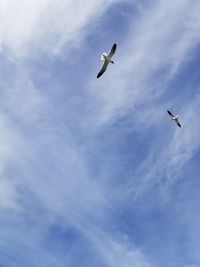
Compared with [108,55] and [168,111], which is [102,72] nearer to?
[108,55]

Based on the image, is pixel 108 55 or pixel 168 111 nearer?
pixel 108 55

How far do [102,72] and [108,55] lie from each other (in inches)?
162

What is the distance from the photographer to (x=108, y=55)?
13512cm

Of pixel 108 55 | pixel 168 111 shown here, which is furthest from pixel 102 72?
pixel 168 111

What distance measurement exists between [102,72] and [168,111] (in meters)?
38.4

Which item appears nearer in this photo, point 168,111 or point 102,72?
point 102,72

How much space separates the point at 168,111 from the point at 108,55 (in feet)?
129

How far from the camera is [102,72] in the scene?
13562cm

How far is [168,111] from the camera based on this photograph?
168125 mm
